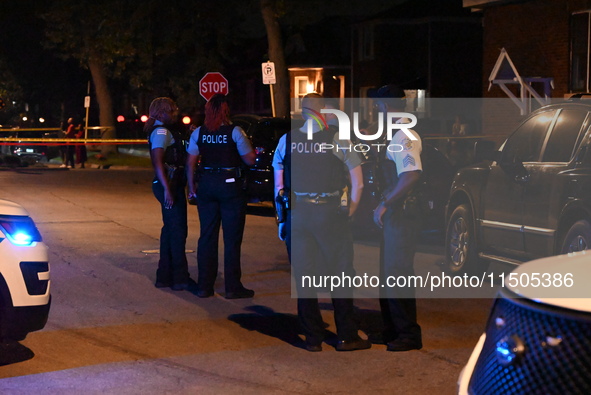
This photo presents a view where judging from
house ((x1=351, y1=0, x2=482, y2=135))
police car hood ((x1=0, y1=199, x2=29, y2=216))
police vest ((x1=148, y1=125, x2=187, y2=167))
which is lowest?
police car hood ((x1=0, y1=199, x2=29, y2=216))

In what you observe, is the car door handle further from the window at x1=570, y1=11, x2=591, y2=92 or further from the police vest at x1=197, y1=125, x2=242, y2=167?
the window at x1=570, y1=11, x2=591, y2=92

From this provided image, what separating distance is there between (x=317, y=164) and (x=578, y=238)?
291 centimetres

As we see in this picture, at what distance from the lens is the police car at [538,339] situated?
10.7 feet

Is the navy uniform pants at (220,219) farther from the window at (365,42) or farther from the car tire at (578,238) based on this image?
the window at (365,42)

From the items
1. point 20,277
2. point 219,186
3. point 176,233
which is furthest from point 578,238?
point 20,277

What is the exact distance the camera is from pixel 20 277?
662 centimetres

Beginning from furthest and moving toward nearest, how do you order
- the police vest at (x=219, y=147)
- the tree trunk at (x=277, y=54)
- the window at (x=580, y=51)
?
the tree trunk at (x=277, y=54)
the window at (x=580, y=51)
the police vest at (x=219, y=147)

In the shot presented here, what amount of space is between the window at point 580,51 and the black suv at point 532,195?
997 cm

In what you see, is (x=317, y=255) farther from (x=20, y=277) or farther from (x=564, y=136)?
(x=564, y=136)

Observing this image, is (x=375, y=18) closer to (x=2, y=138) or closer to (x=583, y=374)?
(x=2, y=138)

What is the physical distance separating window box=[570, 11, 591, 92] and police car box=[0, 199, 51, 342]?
15.2 m

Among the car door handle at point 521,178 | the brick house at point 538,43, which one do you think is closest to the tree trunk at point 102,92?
the brick house at point 538,43

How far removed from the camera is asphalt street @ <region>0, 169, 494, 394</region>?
21.4 ft

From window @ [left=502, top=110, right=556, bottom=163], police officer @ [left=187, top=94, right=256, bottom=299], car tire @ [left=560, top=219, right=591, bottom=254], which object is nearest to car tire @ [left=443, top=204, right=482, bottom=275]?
window @ [left=502, top=110, right=556, bottom=163]
